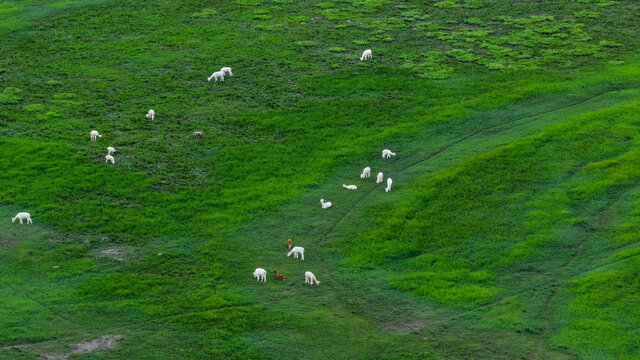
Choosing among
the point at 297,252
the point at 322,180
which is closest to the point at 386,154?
the point at 322,180

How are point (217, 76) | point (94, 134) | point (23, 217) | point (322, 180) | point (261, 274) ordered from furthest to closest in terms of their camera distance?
point (217, 76)
point (94, 134)
point (322, 180)
point (23, 217)
point (261, 274)

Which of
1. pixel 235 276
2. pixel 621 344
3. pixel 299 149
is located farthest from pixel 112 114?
pixel 621 344

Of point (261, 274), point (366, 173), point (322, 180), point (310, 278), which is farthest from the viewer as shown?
point (322, 180)

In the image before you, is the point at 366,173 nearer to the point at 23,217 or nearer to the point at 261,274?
the point at 261,274

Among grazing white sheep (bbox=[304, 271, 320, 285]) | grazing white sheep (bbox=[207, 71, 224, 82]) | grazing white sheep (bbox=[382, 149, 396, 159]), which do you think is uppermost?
grazing white sheep (bbox=[207, 71, 224, 82])

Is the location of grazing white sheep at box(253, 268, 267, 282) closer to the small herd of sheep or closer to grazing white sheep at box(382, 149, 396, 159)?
the small herd of sheep

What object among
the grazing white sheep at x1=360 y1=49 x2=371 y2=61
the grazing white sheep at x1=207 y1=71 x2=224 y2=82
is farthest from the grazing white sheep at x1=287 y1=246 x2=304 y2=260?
the grazing white sheep at x1=360 y1=49 x2=371 y2=61

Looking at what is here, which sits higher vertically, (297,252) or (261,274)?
(297,252)

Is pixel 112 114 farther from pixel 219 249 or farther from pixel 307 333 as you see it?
pixel 307 333

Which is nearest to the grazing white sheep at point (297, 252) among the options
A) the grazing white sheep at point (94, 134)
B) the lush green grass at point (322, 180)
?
the lush green grass at point (322, 180)
